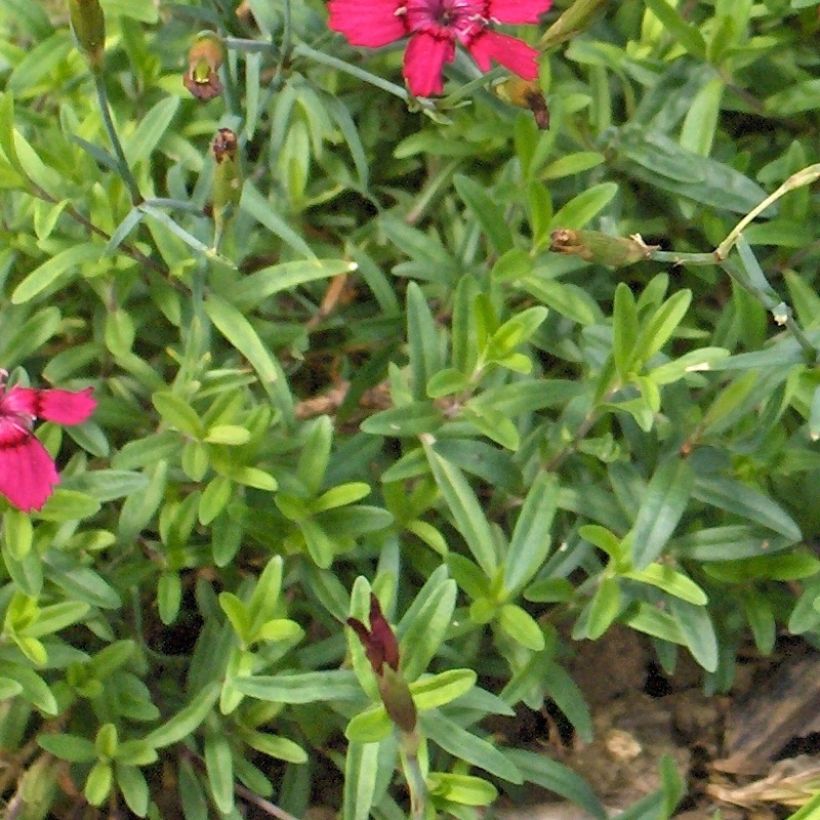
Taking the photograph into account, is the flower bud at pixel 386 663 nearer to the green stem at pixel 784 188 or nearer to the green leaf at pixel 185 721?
the green leaf at pixel 185 721

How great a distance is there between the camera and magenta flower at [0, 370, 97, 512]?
1.21 meters

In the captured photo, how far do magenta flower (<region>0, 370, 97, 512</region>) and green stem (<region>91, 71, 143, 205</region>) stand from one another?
25 cm

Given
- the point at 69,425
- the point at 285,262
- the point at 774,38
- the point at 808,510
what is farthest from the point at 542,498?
the point at 774,38

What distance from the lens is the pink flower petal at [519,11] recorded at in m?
1.24

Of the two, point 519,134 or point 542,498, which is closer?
point 542,498

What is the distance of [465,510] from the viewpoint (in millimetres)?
1306

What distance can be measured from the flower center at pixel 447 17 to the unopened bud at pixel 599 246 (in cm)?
27

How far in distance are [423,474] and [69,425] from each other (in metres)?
0.43

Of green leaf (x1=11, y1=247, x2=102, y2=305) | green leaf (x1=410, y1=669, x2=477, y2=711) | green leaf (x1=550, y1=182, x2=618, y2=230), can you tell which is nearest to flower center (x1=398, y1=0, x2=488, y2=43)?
green leaf (x1=550, y1=182, x2=618, y2=230)

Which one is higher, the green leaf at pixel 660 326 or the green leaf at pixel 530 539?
the green leaf at pixel 660 326

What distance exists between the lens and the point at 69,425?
1322 mm

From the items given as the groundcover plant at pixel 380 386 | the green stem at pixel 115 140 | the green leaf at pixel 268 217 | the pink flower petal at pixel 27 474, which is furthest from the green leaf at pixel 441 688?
the green stem at pixel 115 140

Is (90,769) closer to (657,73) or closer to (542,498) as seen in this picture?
(542,498)

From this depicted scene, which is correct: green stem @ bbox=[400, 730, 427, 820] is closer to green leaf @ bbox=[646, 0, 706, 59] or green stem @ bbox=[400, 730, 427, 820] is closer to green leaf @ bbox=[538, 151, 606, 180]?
green leaf @ bbox=[538, 151, 606, 180]
